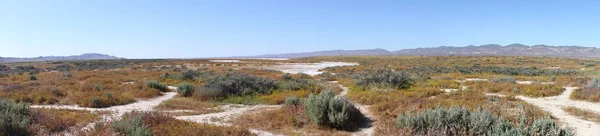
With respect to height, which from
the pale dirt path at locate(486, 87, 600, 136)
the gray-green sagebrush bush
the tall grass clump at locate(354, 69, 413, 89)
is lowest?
the pale dirt path at locate(486, 87, 600, 136)

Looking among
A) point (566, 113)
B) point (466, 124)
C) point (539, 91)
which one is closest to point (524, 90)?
point (539, 91)

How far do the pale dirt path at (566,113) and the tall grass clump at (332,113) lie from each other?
566 cm

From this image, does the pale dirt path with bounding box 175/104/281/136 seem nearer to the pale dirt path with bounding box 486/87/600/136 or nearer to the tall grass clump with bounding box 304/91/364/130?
the tall grass clump with bounding box 304/91/364/130

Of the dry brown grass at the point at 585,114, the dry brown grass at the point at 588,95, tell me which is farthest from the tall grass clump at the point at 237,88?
the dry brown grass at the point at 588,95

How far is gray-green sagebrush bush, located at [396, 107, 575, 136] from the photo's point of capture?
5.81 m

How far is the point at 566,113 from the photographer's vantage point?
10.7m

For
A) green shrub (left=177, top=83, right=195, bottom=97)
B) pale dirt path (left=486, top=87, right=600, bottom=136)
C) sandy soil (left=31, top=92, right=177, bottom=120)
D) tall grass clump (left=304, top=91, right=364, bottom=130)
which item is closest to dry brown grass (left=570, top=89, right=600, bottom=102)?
A: pale dirt path (left=486, top=87, right=600, bottom=136)

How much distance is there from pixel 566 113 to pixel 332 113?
8318 mm

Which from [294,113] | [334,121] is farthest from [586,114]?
[294,113]

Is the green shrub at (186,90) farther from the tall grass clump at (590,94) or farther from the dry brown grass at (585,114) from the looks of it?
the tall grass clump at (590,94)

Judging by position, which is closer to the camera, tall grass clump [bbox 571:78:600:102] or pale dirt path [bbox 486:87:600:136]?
pale dirt path [bbox 486:87:600:136]

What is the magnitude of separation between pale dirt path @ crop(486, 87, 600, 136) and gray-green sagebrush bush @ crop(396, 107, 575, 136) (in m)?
3.10

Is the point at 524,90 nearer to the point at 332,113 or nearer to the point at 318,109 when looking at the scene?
the point at 332,113

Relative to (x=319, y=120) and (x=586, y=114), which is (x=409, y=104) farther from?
(x=586, y=114)
